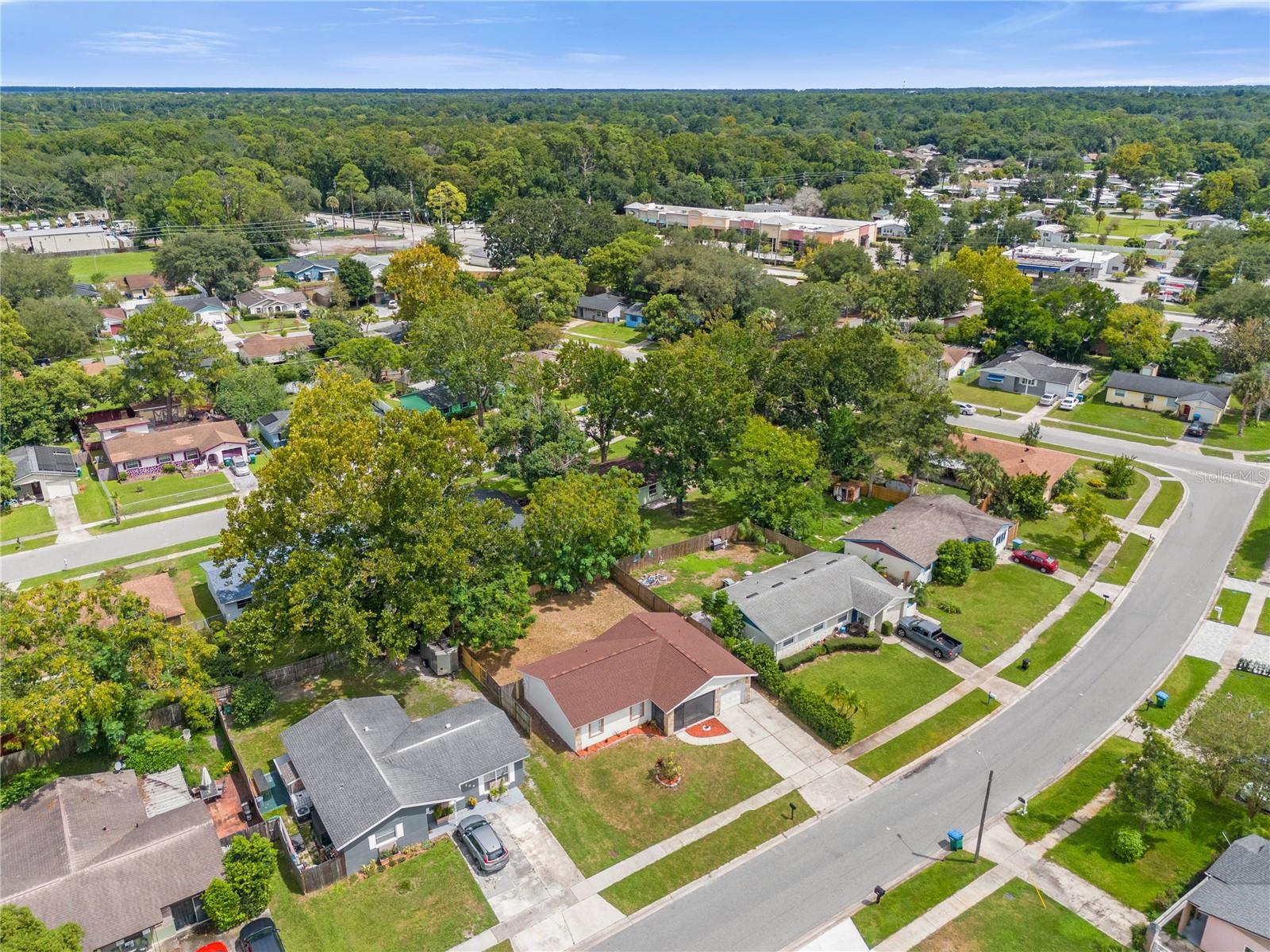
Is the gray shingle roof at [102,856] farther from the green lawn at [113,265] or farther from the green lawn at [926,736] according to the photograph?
the green lawn at [113,265]

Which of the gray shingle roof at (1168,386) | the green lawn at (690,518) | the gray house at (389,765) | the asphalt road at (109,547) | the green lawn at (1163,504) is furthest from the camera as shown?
the gray shingle roof at (1168,386)

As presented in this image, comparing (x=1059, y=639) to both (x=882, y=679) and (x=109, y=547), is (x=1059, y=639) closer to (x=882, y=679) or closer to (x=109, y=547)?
(x=882, y=679)

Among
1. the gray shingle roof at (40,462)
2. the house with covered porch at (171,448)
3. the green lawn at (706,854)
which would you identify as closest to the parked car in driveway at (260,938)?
the green lawn at (706,854)

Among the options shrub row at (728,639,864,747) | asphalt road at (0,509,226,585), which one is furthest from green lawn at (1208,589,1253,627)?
asphalt road at (0,509,226,585)

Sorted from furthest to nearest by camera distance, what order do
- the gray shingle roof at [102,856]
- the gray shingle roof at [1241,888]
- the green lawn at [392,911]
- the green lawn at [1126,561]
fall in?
the green lawn at [1126,561]
the green lawn at [392,911]
the gray shingle roof at [102,856]
the gray shingle roof at [1241,888]

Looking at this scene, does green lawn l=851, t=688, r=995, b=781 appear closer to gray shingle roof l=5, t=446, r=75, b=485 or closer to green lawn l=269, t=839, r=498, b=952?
green lawn l=269, t=839, r=498, b=952

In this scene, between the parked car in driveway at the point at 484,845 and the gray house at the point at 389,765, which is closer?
the parked car in driveway at the point at 484,845
